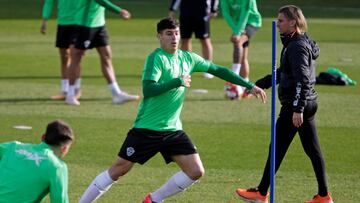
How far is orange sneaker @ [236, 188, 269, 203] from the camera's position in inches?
410

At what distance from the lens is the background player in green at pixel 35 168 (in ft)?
23.8

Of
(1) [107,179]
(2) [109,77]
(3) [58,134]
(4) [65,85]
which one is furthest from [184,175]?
(4) [65,85]

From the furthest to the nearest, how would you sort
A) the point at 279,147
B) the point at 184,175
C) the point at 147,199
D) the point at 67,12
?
the point at 67,12 < the point at 279,147 < the point at 147,199 < the point at 184,175

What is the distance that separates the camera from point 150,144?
375 inches

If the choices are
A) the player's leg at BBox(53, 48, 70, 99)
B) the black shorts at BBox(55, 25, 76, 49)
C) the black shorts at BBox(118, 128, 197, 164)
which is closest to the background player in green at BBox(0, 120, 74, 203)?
the black shorts at BBox(118, 128, 197, 164)

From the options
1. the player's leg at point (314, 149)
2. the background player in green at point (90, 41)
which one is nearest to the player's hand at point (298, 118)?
the player's leg at point (314, 149)

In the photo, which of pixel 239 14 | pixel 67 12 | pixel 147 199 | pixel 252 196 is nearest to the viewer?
pixel 147 199

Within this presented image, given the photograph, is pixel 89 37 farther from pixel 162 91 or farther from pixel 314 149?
pixel 162 91

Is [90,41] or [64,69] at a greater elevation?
[90,41]

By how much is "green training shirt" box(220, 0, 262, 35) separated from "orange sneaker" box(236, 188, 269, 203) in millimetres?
6320

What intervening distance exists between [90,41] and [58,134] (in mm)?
8782

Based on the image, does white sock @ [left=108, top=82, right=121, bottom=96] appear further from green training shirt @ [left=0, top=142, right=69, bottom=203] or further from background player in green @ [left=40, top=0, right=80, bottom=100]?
green training shirt @ [left=0, top=142, right=69, bottom=203]

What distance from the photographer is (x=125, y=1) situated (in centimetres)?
3622

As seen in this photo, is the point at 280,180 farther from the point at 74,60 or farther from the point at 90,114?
the point at 74,60
